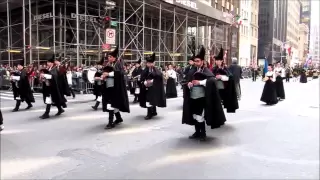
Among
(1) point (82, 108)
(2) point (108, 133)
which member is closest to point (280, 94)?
(1) point (82, 108)

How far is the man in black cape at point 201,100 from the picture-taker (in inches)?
259

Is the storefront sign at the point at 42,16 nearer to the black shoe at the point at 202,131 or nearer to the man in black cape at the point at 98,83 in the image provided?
the man in black cape at the point at 98,83

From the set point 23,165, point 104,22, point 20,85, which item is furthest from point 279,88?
point 23,165

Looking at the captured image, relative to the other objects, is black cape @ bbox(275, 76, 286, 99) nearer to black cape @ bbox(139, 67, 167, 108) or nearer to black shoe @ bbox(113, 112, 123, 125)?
black cape @ bbox(139, 67, 167, 108)

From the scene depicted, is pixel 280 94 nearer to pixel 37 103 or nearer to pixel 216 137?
pixel 216 137

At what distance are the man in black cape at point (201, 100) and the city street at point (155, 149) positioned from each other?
0.40m

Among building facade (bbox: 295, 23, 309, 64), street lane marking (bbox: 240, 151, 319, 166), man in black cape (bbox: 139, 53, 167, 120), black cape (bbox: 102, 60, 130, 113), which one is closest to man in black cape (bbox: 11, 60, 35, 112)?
man in black cape (bbox: 139, 53, 167, 120)

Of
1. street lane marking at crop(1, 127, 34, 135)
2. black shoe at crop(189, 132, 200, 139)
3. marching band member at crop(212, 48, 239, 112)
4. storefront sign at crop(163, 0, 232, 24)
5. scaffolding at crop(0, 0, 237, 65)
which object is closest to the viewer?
black shoe at crop(189, 132, 200, 139)

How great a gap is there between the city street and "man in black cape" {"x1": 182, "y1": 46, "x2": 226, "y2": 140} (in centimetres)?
40

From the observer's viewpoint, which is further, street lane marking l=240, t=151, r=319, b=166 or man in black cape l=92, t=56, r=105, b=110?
man in black cape l=92, t=56, r=105, b=110

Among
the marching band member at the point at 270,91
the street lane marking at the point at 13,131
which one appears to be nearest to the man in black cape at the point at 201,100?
the street lane marking at the point at 13,131

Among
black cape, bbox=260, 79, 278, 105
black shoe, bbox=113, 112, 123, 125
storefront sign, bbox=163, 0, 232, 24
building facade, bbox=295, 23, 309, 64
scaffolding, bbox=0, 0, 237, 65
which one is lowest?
black shoe, bbox=113, 112, 123, 125

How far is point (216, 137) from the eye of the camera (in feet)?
23.4

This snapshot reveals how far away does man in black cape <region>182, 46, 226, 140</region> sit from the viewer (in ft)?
21.6
